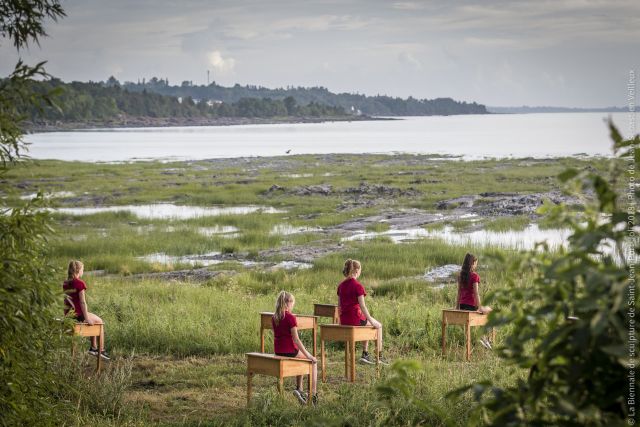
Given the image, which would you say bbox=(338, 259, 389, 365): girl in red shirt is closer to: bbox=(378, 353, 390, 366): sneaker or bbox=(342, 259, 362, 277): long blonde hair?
bbox=(342, 259, 362, 277): long blonde hair

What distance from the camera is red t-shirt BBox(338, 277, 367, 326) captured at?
1224cm

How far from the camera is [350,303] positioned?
40.3 ft

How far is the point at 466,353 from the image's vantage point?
1322cm

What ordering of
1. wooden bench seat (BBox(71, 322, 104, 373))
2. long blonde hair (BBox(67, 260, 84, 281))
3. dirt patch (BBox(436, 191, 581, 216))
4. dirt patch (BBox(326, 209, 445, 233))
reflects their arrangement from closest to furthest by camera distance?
wooden bench seat (BBox(71, 322, 104, 373)) → long blonde hair (BBox(67, 260, 84, 281)) → dirt patch (BBox(326, 209, 445, 233)) → dirt patch (BBox(436, 191, 581, 216))

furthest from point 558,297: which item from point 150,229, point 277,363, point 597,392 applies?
point 150,229

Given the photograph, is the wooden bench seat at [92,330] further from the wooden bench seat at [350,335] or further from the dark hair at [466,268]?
the dark hair at [466,268]

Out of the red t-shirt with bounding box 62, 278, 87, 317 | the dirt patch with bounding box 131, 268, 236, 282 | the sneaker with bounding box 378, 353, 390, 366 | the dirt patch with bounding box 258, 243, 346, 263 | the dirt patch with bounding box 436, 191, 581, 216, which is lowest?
the dirt patch with bounding box 131, 268, 236, 282

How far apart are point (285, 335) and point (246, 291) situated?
1147 cm

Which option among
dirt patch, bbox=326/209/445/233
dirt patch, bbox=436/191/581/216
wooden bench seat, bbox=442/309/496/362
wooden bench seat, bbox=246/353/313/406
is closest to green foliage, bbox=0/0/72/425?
wooden bench seat, bbox=246/353/313/406

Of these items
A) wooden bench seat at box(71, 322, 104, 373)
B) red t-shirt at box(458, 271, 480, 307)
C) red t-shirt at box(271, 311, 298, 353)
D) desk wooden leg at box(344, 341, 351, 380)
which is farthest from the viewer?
red t-shirt at box(458, 271, 480, 307)

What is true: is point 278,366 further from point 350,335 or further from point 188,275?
point 188,275

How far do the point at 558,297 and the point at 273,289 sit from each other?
63.5ft

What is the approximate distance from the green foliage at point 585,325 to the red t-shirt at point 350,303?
8.70 meters

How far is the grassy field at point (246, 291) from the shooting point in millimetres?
10242
